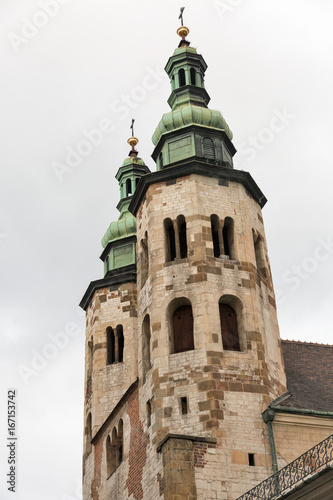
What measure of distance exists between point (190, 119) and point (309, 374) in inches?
490

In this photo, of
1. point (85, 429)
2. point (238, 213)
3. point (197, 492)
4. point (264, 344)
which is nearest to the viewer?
point (197, 492)

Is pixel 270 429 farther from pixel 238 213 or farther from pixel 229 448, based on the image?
pixel 238 213

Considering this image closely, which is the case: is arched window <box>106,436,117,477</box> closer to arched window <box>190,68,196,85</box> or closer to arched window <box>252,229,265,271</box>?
arched window <box>252,229,265,271</box>

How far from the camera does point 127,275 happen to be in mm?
41594

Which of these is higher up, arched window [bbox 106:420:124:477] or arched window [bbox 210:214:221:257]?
arched window [bbox 210:214:221:257]

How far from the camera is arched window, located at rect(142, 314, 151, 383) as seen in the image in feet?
98.7

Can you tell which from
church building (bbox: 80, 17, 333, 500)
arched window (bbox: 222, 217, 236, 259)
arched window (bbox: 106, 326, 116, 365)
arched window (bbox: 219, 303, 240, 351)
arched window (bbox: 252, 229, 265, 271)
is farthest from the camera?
arched window (bbox: 106, 326, 116, 365)

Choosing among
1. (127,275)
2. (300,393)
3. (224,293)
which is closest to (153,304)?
(224,293)

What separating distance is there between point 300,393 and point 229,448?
15.9 feet

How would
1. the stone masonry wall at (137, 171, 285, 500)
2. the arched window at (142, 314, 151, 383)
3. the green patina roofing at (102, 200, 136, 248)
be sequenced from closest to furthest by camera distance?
the stone masonry wall at (137, 171, 285, 500)
the arched window at (142, 314, 151, 383)
the green patina roofing at (102, 200, 136, 248)

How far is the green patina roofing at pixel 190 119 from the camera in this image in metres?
35.8

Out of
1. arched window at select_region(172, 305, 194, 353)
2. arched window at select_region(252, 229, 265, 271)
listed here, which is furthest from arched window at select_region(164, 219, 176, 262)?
arched window at select_region(252, 229, 265, 271)

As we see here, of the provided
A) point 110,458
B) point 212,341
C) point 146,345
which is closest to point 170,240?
point 146,345

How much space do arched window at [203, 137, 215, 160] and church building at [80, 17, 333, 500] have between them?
0.07 metres
